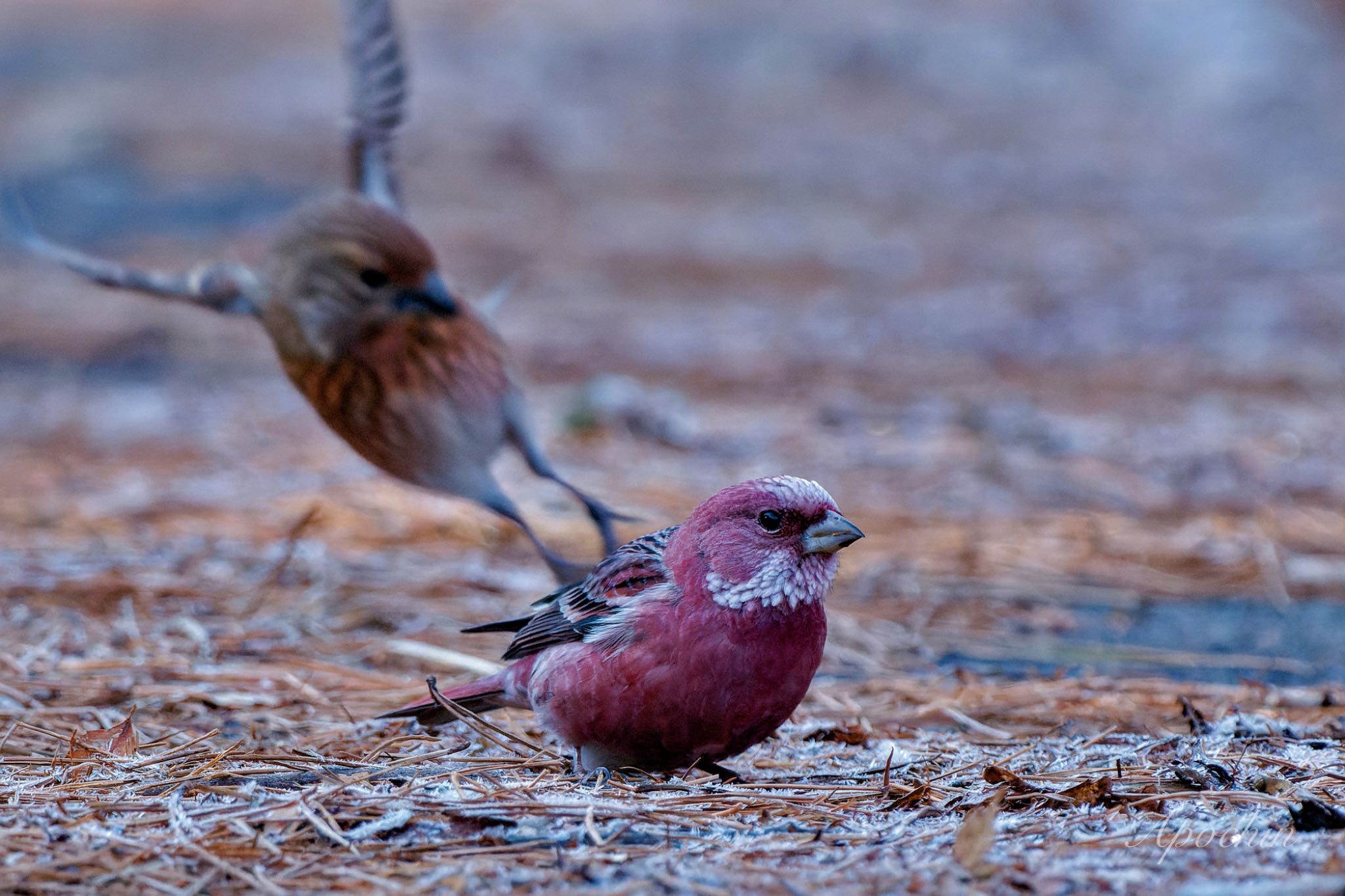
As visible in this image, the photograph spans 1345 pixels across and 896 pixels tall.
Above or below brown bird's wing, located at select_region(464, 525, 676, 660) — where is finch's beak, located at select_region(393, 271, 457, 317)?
above

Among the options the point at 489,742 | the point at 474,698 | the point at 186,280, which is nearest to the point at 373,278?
the point at 186,280

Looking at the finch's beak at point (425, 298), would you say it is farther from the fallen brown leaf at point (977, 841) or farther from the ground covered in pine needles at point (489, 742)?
the fallen brown leaf at point (977, 841)

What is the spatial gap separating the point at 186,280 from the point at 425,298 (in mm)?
1184

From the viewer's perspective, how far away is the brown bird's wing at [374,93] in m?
5.61

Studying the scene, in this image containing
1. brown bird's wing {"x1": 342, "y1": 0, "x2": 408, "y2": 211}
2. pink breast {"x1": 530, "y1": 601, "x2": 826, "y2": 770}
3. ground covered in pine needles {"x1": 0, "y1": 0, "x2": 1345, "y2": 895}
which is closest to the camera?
ground covered in pine needles {"x1": 0, "y1": 0, "x2": 1345, "y2": 895}

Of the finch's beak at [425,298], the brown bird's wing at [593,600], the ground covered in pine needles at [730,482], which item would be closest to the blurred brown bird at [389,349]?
the finch's beak at [425,298]

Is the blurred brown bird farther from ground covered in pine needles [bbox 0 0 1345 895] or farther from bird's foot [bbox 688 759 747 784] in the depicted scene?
bird's foot [bbox 688 759 747 784]

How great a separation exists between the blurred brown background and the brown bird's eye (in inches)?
63.9

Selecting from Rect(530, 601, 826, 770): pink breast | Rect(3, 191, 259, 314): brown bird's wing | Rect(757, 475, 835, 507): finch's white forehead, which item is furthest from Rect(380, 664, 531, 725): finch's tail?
Rect(3, 191, 259, 314): brown bird's wing

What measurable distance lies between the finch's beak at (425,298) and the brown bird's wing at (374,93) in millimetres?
1242

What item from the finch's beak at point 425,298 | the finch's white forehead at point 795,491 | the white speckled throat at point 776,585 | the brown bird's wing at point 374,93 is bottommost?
the white speckled throat at point 776,585

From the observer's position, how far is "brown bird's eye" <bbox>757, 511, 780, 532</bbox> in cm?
328

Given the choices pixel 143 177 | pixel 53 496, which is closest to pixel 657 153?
pixel 143 177

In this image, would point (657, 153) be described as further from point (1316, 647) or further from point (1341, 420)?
point (1316, 647)
